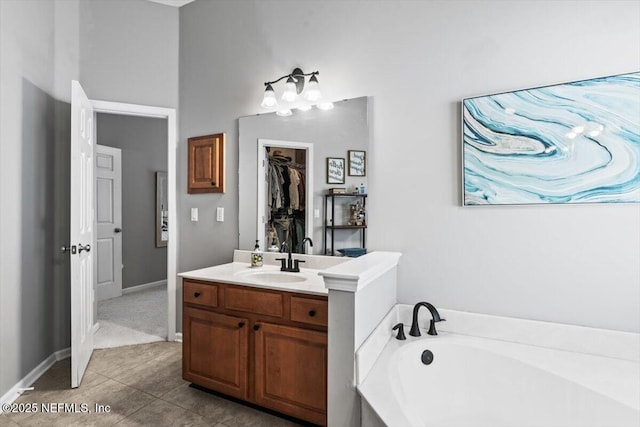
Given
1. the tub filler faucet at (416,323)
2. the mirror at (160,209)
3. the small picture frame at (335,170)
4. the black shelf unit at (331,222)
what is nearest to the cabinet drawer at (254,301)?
the black shelf unit at (331,222)

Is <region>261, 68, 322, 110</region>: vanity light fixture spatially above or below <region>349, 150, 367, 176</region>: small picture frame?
above

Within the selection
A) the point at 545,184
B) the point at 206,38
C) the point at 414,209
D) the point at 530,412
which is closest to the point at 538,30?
the point at 545,184

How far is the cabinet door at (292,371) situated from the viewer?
1.86m

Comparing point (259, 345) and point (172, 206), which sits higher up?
point (172, 206)

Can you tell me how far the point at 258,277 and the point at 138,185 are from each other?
3.58m

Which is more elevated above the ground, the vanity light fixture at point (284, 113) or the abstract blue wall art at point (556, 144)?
the vanity light fixture at point (284, 113)

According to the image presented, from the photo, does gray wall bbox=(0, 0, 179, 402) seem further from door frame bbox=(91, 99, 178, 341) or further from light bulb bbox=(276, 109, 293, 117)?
light bulb bbox=(276, 109, 293, 117)

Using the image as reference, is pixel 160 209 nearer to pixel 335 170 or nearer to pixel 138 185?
pixel 138 185

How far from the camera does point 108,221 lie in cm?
472

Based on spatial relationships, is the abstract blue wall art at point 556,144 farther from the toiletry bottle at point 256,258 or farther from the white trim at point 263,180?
the toiletry bottle at point 256,258

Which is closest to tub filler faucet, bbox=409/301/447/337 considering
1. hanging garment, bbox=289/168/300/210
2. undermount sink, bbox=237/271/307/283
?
undermount sink, bbox=237/271/307/283

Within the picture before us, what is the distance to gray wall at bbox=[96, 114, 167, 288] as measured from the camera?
4.95 metres

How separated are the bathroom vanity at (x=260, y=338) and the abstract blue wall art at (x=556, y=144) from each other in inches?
45.3

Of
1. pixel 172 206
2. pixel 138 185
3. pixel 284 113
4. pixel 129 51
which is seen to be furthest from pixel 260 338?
pixel 138 185
